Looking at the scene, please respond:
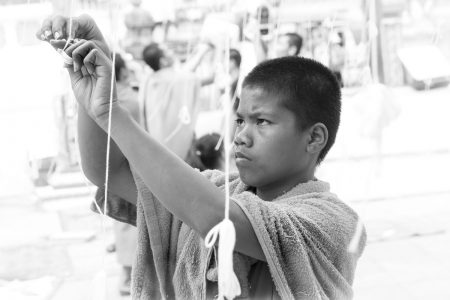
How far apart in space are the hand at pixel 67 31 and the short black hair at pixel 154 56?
2.21m

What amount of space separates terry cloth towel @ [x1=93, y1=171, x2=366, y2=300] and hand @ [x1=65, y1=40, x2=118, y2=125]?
151 mm

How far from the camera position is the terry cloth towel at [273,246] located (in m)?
0.72

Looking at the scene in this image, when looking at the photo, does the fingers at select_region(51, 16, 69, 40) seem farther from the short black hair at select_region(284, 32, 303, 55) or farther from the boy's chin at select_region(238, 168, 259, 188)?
the short black hair at select_region(284, 32, 303, 55)

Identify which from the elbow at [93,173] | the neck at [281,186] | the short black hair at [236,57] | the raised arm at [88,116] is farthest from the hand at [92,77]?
the short black hair at [236,57]

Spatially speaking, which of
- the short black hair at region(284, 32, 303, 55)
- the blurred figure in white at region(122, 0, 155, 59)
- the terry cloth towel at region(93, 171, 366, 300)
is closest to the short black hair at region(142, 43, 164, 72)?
the short black hair at region(284, 32, 303, 55)

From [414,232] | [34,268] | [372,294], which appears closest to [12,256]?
[34,268]

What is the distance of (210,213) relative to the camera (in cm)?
65

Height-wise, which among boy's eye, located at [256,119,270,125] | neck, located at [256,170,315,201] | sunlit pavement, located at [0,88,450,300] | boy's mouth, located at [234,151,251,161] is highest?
boy's eye, located at [256,119,270,125]

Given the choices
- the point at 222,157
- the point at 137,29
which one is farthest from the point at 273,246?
the point at 137,29

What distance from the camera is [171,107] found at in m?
2.93

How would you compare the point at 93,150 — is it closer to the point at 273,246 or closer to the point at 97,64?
the point at 97,64

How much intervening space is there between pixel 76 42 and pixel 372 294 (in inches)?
77.6

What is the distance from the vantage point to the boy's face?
0.78 m

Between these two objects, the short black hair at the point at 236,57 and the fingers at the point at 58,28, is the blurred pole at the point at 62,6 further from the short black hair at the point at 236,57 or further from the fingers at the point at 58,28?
the fingers at the point at 58,28
